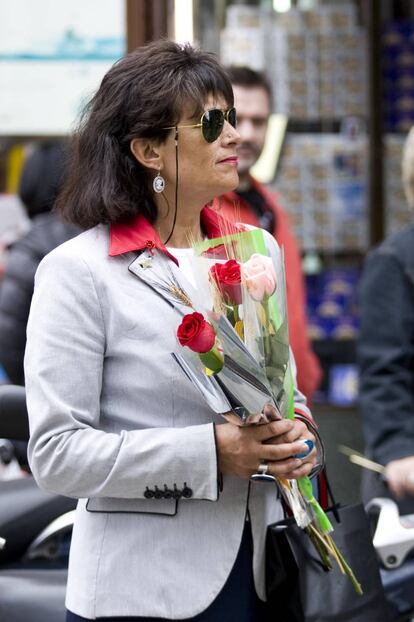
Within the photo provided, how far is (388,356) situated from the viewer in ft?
A: 11.5

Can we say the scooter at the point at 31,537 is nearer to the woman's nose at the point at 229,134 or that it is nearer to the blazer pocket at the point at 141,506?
the blazer pocket at the point at 141,506

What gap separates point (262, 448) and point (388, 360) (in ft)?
4.03

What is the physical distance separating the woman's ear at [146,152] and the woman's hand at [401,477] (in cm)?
120

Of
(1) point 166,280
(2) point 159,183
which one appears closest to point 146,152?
(2) point 159,183

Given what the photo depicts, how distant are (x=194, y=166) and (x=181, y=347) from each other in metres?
0.42

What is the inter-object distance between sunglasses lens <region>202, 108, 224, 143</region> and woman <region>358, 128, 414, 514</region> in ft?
3.79

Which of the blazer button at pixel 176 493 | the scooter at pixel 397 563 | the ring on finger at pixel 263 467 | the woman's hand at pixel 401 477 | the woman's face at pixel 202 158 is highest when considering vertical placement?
the woman's face at pixel 202 158

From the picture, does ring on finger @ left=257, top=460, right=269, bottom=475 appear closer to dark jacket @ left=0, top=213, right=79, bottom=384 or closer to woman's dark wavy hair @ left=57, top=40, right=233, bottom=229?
woman's dark wavy hair @ left=57, top=40, right=233, bottom=229

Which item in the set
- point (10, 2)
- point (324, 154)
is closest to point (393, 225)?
point (324, 154)

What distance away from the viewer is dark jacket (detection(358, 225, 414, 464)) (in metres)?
3.46

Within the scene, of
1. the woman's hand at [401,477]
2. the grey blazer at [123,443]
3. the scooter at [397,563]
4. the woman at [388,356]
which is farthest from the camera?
the woman at [388,356]

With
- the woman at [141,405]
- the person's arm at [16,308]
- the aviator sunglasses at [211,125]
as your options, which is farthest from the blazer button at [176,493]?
the person's arm at [16,308]

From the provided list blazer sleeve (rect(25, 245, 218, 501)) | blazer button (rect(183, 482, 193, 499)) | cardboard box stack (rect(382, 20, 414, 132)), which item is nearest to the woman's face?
blazer sleeve (rect(25, 245, 218, 501))

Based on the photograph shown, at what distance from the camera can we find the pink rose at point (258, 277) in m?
2.20
